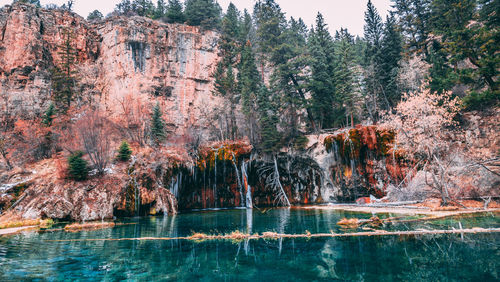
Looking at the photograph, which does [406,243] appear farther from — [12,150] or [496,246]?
[12,150]

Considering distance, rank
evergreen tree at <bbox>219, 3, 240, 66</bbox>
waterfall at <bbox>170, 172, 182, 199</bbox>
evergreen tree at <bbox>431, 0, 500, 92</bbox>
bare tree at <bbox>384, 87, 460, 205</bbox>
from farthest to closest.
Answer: evergreen tree at <bbox>219, 3, 240, 66</bbox>, waterfall at <bbox>170, 172, 182, 199</bbox>, evergreen tree at <bbox>431, 0, 500, 92</bbox>, bare tree at <bbox>384, 87, 460, 205</bbox>

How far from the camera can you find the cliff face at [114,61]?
36062 mm

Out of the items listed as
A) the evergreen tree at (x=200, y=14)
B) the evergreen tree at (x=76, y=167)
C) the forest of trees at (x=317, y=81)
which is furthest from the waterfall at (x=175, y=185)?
the evergreen tree at (x=200, y=14)

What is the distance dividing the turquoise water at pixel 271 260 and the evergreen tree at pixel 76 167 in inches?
474

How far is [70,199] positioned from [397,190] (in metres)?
26.2

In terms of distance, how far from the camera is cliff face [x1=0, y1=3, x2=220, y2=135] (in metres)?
36.1

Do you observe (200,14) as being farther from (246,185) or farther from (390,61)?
(246,185)

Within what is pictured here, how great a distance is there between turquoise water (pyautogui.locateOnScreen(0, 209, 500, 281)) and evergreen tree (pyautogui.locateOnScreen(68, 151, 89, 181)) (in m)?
12.0

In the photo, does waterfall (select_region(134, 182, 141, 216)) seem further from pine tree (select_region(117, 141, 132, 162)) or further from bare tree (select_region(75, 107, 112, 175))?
pine tree (select_region(117, 141, 132, 162))

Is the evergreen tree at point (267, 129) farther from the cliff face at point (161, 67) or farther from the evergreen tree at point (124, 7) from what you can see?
the evergreen tree at point (124, 7)

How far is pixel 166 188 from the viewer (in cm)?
2534

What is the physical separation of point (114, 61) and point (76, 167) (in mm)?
24122

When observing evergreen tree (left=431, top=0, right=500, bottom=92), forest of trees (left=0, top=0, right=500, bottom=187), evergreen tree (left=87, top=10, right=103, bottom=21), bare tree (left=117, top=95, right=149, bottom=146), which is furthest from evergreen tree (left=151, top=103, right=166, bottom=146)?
evergreen tree (left=87, top=10, right=103, bottom=21)

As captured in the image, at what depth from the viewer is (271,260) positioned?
24.9 feet
